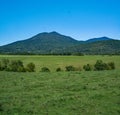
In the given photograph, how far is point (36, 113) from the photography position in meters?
14.1

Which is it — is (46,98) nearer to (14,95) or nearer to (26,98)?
(26,98)

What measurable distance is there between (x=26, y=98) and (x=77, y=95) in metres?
4.04

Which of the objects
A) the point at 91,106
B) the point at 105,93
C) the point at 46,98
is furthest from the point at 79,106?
A: the point at 105,93

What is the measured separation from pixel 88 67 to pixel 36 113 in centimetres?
→ 5103

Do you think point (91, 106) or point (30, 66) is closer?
point (91, 106)

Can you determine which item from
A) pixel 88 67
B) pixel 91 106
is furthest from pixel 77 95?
pixel 88 67

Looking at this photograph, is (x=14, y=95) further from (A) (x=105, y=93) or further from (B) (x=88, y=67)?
(B) (x=88, y=67)

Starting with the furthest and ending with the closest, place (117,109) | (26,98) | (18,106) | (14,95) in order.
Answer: (14,95), (26,98), (18,106), (117,109)

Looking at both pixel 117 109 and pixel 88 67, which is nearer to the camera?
pixel 117 109

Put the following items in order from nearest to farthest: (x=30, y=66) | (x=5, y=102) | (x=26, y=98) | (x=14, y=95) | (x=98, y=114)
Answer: (x=98, y=114) < (x=5, y=102) < (x=26, y=98) < (x=14, y=95) < (x=30, y=66)

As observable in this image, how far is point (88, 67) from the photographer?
64.3 metres

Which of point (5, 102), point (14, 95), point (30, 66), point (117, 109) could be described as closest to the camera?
point (117, 109)

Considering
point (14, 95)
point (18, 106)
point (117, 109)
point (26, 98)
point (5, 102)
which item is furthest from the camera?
point (14, 95)

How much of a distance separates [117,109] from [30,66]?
50.6 meters
